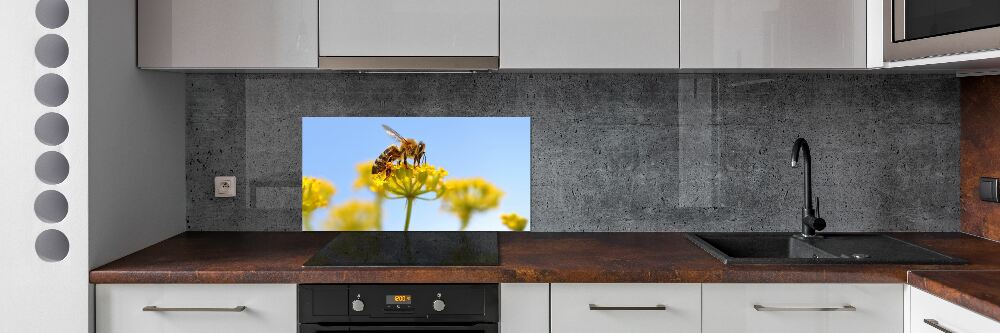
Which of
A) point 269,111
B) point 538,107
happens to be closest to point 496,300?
point 538,107

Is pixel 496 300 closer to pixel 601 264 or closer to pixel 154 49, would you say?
pixel 601 264

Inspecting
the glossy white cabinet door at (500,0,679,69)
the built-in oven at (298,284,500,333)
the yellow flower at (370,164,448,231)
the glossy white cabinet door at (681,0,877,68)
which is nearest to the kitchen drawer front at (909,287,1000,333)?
the glossy white cabinet door at (681,0,877,68)

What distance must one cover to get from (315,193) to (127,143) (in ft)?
2.07

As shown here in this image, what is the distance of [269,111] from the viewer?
2602mm

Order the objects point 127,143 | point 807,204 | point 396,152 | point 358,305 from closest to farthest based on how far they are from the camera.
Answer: point 358,305, point 127,143, point 807,204, point 396,152

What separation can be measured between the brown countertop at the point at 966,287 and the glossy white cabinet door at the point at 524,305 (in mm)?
896

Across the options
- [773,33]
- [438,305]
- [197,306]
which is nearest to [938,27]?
[773,33]

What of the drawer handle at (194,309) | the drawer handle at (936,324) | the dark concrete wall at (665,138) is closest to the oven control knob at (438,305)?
the drawer handle at (194,309)

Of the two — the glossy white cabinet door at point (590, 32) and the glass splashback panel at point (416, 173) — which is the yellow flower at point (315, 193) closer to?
the glass splashback panel at point (416, 173)

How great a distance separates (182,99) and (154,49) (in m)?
0.39

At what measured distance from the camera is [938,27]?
6.56ft

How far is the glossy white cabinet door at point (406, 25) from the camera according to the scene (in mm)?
2221

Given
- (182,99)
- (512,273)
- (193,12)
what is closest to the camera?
(512,273)

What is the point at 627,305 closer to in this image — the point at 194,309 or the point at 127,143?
the point at 194,309
